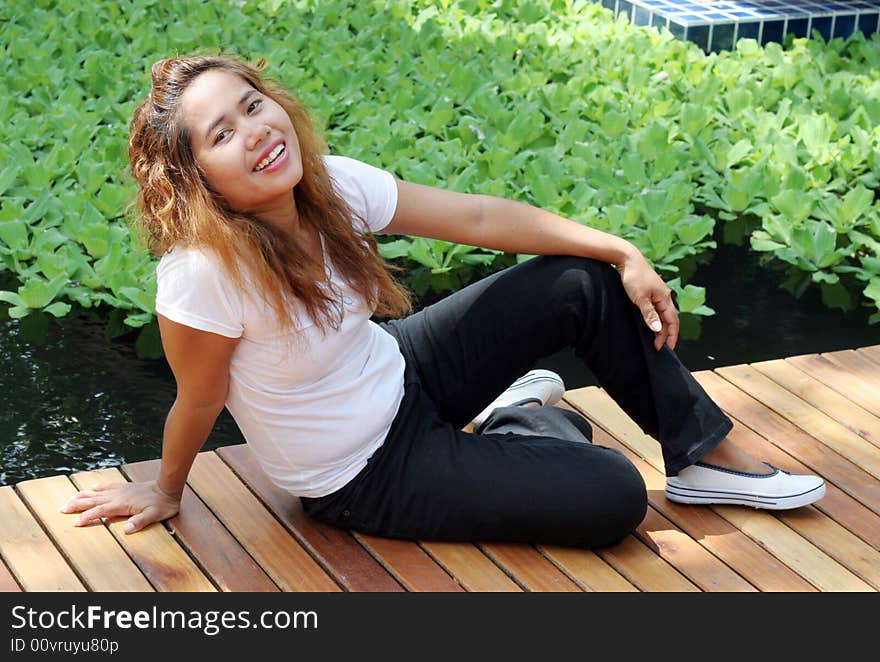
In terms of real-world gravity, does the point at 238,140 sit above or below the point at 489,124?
above

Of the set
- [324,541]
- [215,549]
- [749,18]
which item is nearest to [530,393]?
[324,541]

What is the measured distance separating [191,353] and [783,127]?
2532mm

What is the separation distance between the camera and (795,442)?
7.23 ft

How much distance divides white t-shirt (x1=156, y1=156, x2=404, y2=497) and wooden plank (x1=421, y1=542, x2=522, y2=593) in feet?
0.59

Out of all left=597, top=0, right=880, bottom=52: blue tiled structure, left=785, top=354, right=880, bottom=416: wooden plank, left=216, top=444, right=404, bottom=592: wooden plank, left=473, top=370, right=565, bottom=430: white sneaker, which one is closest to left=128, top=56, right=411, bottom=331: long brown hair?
left=216, top=444, right=404, bottom=592: wooden plank

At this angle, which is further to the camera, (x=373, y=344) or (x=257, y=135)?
(x=373, y=344)

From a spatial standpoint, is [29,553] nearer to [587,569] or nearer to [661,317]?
[587,569]

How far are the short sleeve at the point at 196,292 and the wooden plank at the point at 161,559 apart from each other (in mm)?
394

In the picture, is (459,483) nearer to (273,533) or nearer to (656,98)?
(273,533)

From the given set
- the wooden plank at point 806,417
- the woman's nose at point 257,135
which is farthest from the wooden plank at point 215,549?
the wooden plank at point 806,417

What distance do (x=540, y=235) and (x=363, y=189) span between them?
27 cm

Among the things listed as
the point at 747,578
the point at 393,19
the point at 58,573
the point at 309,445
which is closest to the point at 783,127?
the point at 393,19

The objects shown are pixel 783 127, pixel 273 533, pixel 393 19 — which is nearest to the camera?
pixel 273 533

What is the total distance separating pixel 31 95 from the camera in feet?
12.6
